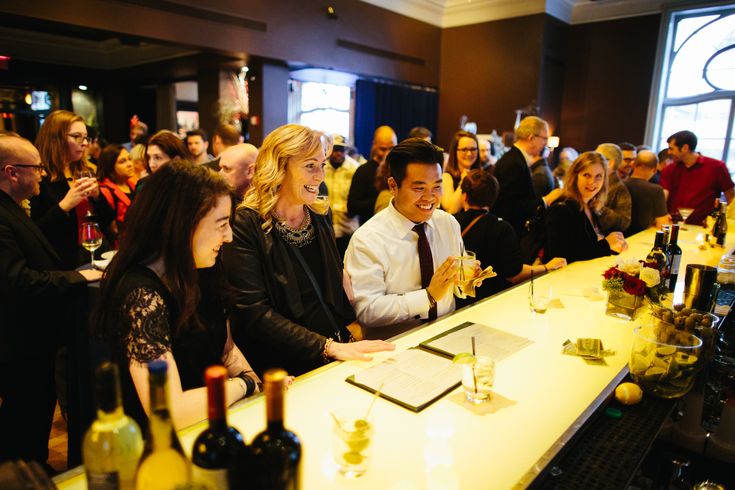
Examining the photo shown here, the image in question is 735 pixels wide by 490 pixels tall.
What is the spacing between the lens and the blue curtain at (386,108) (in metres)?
8.79

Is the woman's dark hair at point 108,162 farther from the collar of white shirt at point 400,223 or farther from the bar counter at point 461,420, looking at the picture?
the bar counter at point 461,420

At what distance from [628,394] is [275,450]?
4.13 feet

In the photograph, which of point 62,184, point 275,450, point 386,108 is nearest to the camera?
point 275,450

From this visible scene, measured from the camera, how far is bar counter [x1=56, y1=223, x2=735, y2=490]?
1.03 metres

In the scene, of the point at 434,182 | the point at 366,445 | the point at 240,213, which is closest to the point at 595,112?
the point at 434,182

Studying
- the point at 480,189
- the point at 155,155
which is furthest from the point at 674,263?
the point at 155,155

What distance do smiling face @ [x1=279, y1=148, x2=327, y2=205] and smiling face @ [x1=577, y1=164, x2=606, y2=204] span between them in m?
2.08

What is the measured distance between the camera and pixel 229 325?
1.73m

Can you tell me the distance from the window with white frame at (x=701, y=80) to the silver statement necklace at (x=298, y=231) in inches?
349

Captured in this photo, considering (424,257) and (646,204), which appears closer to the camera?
(424,257)

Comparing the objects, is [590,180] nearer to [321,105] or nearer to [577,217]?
[577,217]

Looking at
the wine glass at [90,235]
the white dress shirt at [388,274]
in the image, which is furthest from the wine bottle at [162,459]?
the wine glass at [90,235]

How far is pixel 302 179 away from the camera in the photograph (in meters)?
1.82

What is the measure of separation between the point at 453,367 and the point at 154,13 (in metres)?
5.80
